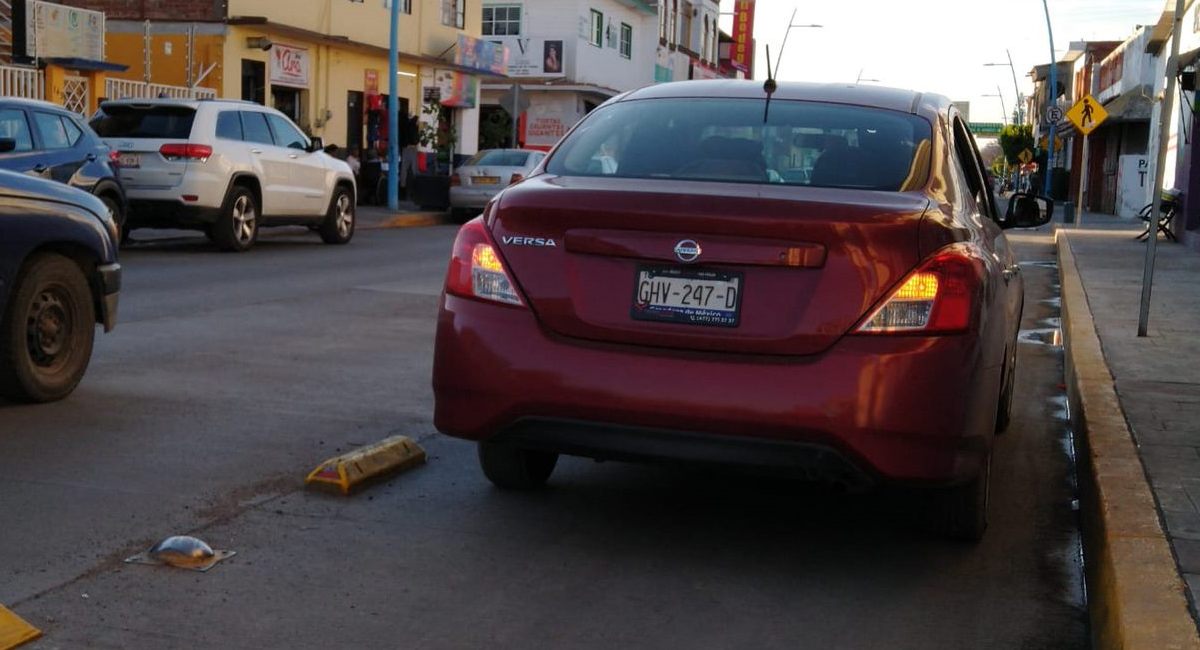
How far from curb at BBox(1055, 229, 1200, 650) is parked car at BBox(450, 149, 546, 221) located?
2040 cm

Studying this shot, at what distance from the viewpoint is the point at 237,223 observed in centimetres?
1766

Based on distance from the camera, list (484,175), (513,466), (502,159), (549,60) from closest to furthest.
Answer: (513,466)
(484,175)
(502,159)
(549,60)

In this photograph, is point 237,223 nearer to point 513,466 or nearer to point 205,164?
point 205,164

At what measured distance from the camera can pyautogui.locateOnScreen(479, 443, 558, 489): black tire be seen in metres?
5.46

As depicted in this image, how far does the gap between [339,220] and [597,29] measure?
34.9 metres

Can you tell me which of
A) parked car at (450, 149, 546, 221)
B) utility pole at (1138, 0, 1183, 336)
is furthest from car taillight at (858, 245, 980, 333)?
parked car at (450, 149, 546, 221)

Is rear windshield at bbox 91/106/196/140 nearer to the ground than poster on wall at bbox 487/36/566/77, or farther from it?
nearer to the ground

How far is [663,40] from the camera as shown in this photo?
62.4m

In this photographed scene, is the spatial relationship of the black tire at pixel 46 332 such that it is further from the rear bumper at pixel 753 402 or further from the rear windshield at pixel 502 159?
the rear windshield at pixel 502 159

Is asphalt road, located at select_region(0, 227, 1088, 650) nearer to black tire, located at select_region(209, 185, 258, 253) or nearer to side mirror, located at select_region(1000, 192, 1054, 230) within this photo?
side mirror, located at select_region(1000, 192, 1054, 230)

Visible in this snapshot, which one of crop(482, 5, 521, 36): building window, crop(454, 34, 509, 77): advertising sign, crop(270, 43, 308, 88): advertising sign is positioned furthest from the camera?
crop(482, 5, 521, 36): building window

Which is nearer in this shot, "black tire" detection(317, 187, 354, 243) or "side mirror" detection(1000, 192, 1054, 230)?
"side mirror" detection(1000, 192, 1054, 230)

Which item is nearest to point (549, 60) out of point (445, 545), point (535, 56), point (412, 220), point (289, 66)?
point (535, 56)

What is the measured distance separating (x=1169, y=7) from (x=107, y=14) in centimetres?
2136
